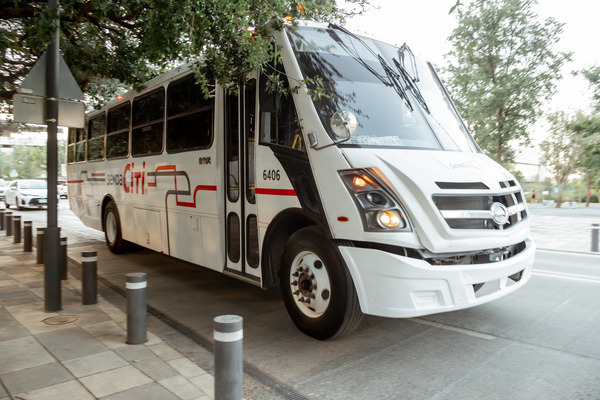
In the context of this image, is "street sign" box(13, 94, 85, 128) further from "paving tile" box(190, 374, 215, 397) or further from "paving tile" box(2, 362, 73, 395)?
"paving tile" box(190, 374, 215, 397)

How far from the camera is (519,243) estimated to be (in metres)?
4.38

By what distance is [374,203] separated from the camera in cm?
369

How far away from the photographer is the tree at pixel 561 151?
3219 cm

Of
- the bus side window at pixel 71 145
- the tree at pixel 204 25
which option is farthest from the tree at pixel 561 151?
the tree at pixel 204 25

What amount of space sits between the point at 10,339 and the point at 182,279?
9.75ft

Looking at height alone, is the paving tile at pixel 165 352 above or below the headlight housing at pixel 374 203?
below

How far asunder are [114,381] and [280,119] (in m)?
2.74

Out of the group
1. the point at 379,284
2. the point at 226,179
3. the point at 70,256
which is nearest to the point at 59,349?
the point at 226,179

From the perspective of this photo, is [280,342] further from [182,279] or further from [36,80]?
[36,80]

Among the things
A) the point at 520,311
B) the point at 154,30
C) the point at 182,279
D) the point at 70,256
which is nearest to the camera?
the point at 154,30

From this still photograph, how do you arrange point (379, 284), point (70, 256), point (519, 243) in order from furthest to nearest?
1. point (70, 256)
2. point (519, 243)
3. point (379, 284)

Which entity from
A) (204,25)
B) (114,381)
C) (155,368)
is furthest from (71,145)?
(114,381)

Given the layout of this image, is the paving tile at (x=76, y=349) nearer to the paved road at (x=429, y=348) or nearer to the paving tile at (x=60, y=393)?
the paving tile at (x=60, y=393)

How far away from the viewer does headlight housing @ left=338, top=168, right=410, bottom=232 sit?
11.9 feet
